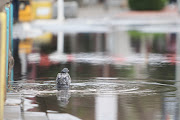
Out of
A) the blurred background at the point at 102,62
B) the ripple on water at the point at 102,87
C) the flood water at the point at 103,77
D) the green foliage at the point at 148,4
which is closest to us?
the flood water at the point at 103,77

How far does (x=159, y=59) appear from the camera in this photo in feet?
54.8

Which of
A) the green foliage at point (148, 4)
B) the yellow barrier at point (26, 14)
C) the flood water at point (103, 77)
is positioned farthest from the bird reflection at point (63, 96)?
the green foliage at point (148, 4)

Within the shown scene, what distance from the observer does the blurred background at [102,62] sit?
9375 millimetres

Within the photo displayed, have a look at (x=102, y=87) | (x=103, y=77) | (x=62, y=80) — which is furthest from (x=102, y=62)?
(x=62, y=80)

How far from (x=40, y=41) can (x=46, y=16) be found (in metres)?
10.9

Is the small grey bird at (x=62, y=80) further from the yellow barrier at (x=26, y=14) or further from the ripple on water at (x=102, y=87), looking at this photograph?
the yellow barrier at (x=26, y=14)

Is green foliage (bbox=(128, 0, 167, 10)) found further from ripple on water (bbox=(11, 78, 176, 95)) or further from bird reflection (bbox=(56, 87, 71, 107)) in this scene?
bird reflection (bbox=(56, 87, 71, 107))

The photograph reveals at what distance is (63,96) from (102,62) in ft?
19.2

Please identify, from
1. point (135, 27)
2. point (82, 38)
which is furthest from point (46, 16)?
point (82, 38)

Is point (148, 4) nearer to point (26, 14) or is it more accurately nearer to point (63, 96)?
point (26, 14)

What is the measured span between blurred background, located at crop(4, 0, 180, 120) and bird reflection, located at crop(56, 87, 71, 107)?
15 mm

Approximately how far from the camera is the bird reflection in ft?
31.7

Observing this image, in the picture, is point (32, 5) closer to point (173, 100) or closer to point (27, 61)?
point (27, 61)

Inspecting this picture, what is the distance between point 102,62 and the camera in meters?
16.1
